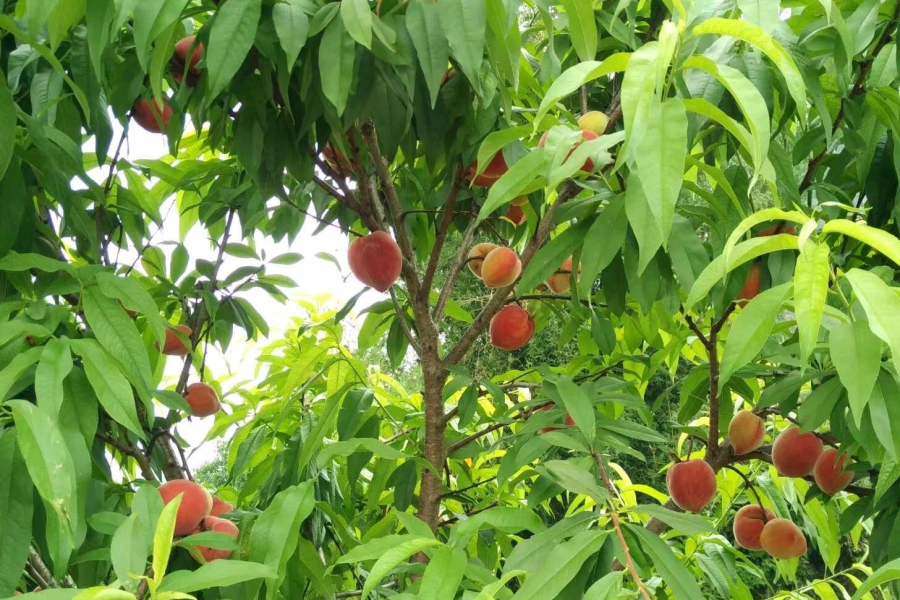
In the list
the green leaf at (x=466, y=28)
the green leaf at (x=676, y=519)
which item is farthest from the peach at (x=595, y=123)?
the green leaf at (x=676, y=519)

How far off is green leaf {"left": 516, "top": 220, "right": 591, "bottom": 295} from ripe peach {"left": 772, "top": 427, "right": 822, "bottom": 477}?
1.28 feet

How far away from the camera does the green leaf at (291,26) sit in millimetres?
575

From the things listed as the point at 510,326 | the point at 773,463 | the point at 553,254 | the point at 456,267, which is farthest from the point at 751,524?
the point at 553,254

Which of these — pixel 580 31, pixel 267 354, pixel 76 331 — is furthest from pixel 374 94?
pixel 267 354

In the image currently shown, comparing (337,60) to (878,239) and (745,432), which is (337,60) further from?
(745,432)

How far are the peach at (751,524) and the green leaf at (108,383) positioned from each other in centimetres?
84

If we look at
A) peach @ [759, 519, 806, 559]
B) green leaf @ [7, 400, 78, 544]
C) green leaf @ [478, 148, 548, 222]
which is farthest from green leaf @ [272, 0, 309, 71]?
peach @ [759, 519, 806, 559]

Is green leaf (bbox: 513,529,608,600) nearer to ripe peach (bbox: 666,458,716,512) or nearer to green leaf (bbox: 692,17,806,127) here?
green leaf (bbox: 692,17,806,127)

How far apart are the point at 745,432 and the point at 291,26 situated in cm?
65

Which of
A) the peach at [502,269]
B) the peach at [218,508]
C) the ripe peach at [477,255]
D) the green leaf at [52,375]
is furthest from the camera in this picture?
the ripe peach at [477,255]

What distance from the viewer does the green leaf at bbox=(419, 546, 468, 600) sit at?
21.0 inches

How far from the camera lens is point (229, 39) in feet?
1.88

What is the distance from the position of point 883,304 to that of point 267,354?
1020 mm

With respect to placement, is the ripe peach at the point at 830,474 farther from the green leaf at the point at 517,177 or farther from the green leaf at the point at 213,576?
the green leaf at the point at 213,576
